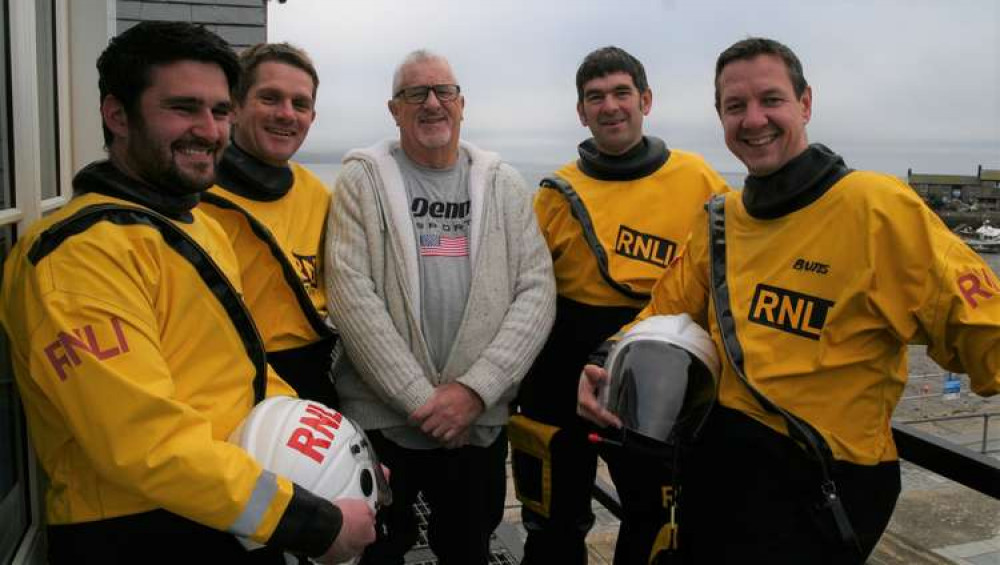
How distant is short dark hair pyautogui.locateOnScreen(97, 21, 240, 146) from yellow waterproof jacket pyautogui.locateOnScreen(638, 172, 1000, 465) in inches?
60.8

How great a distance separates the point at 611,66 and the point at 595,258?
0.76m

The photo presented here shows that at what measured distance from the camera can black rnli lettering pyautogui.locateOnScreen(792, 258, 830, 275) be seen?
2.07 metres

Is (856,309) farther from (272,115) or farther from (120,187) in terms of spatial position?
(272,115)

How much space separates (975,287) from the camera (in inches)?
75.1

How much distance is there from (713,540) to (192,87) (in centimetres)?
177

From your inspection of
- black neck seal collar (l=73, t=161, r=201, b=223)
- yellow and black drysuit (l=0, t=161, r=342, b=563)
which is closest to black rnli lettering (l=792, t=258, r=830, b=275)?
yellow and black drysuit (l=0, t=161, r=342, b=563)

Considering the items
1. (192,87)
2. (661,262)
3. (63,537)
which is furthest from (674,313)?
(63,537)

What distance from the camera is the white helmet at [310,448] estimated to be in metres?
1.76

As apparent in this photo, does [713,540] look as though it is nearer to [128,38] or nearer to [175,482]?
[175,482]

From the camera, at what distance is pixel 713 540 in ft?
7.32

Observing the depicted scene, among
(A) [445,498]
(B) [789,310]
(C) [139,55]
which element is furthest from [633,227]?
(C) [139,55]

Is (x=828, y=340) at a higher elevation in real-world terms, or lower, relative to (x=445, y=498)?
higher

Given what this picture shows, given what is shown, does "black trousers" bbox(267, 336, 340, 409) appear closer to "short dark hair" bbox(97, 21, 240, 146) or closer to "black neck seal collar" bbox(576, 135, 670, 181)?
"short dark hair" bbox(97, 21, 240, 146)

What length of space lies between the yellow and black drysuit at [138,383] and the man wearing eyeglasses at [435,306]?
0.78 meters
